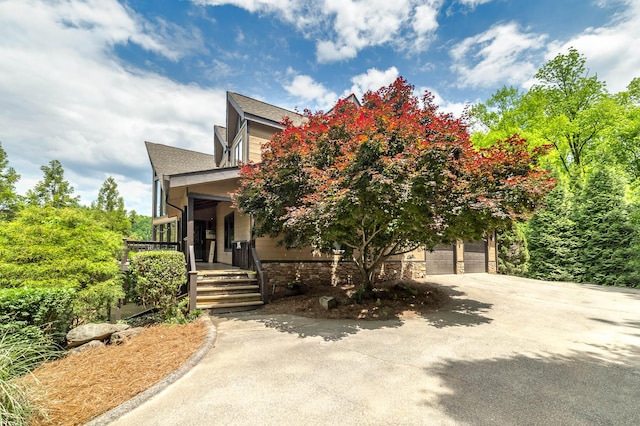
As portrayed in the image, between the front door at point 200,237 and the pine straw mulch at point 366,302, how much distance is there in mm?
8089

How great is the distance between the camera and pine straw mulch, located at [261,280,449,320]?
7.55 meters

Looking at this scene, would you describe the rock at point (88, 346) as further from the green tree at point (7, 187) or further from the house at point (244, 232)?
the green tree at point (7, 187)

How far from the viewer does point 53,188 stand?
1902cm

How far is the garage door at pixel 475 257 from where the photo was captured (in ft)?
47.4

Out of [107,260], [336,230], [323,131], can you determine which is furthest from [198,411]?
[323,131]

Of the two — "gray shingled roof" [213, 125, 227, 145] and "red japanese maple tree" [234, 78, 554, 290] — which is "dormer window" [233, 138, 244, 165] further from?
"red japanese maple tree" [234, 78, 554, 290]

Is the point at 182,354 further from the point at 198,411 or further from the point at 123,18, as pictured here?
the point at 123,18

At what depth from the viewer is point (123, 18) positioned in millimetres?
7625

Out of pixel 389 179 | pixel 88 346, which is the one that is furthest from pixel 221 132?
pixel 389 179

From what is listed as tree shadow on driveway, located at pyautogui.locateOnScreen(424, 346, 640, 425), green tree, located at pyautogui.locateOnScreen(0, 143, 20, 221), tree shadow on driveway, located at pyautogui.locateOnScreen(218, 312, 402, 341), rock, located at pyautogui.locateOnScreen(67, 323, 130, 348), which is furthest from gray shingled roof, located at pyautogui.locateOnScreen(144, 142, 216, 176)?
tree shadow on driveway, located at pyautogui.locateOnScreen(424, 346, 640, 425)

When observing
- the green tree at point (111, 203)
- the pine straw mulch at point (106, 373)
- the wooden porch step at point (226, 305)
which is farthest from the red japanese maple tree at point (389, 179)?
the green tree at point (111, 203)

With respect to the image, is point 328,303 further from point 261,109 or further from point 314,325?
point 261,109

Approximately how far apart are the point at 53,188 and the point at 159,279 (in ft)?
62.9

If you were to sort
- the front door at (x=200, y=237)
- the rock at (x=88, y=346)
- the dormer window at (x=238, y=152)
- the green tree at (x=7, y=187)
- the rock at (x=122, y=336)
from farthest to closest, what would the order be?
the green tree at (x=7, y=187), the front door at (x=200, y=237), the dormer window at (x=238, y=152), the rock at (x=122, y=336), the rock at (x=88, y=346)
